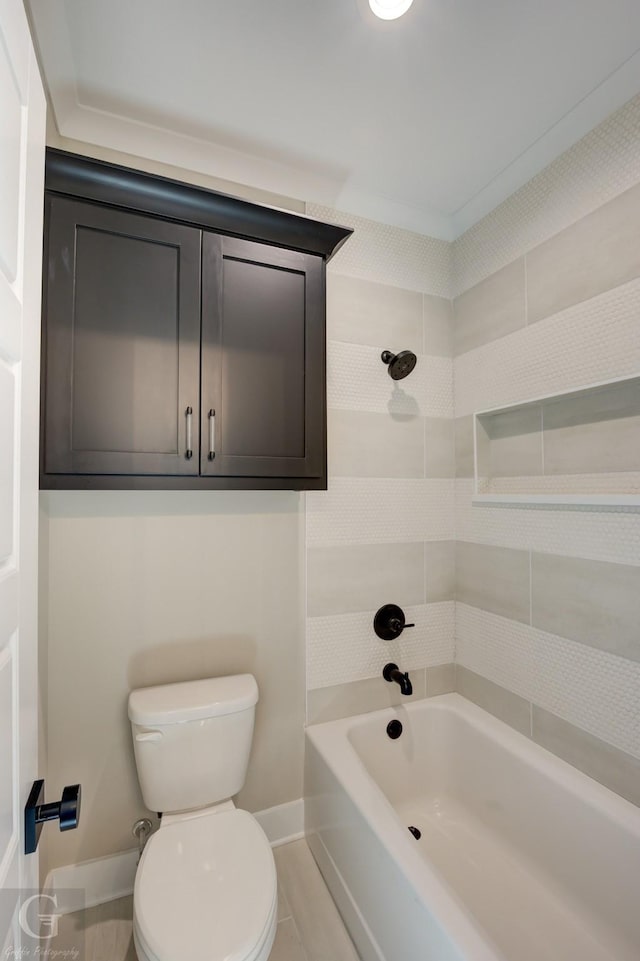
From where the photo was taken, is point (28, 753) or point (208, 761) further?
point (208, 761)

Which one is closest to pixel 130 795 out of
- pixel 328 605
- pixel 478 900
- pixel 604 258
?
pixel 328 605

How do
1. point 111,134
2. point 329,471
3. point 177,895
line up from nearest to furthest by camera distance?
1. point 177,895
2. point 111,134
3. point 329,471

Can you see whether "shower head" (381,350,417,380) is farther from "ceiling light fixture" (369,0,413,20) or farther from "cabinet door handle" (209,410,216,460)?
"ceiling light fixture" (369,0,413,20)

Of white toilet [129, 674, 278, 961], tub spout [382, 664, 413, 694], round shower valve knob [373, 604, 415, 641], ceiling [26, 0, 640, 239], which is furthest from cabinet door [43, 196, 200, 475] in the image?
tub spout [382, 664, 413, 694]

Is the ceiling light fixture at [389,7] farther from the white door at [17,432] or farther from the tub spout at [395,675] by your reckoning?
the tub spout at [395,675]

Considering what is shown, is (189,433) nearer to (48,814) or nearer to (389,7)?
(48,814)

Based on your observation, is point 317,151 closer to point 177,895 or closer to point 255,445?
point 255,445

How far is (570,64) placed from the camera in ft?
4.23

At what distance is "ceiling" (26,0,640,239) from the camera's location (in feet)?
3.82

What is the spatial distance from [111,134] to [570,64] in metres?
1.48

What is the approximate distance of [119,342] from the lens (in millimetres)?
1284

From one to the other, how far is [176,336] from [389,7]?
1.00m

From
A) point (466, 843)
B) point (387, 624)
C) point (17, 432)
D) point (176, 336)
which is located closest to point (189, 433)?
point (176, 336)

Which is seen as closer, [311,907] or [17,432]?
[17,432]
